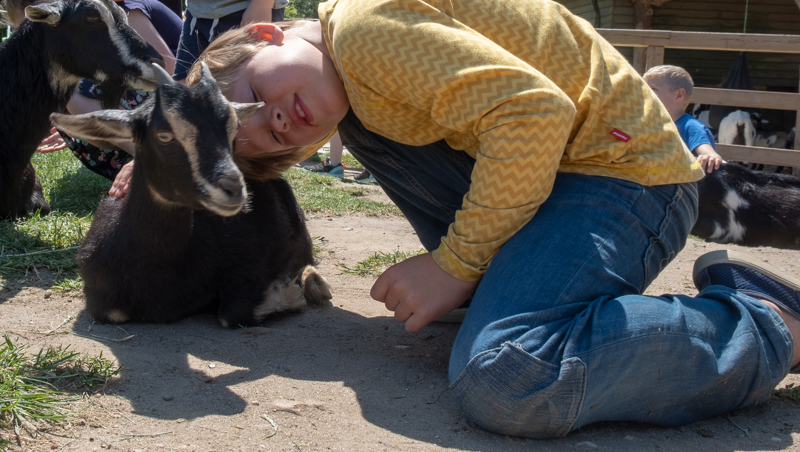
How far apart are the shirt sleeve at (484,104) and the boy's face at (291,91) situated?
0.64 feet

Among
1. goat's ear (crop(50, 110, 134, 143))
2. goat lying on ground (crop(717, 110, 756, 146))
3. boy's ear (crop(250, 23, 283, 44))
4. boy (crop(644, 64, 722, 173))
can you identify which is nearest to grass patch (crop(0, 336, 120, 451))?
goat's ear (crop(50, 110, 134, 143))

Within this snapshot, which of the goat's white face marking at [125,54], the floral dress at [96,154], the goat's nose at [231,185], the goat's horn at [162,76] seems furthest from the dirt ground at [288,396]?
the floral dress at [96,154]

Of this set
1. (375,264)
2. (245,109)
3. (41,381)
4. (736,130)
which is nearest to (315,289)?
(375,264)

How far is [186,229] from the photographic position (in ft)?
9.69

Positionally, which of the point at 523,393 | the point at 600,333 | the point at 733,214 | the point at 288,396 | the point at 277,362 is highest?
the point at 600,333

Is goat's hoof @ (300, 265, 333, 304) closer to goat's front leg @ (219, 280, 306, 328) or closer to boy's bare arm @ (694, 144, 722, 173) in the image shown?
goat's front leg @ (219, 280, 306, 328)

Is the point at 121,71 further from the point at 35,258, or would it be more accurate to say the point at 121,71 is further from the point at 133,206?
the point at 133,206

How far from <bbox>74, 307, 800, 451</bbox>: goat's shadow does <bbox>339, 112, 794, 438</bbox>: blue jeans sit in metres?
0.07

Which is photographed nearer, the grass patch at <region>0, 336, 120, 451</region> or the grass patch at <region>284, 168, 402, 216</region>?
the grass patch at <region>0, 336, 120, 451</region>

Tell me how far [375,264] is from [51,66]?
2.29 meters

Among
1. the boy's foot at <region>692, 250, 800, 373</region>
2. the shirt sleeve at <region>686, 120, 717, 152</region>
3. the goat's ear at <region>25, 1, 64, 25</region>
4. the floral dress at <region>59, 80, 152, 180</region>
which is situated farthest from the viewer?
the shirt sleeve at <region>686, 120, 717, 152</region>

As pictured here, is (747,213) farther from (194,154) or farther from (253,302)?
(194,154)

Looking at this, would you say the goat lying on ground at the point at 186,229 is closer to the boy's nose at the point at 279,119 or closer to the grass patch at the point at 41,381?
the boy's nose at the point at 279,119

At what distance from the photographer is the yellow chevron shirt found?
2158 millimetres
